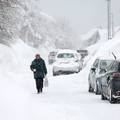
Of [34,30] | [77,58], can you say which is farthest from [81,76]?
[34,30]

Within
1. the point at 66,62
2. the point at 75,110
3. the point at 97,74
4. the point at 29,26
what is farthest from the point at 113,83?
the point at 29,26

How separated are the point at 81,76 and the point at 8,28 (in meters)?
14.2

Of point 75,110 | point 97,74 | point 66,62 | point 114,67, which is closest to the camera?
point 75,110

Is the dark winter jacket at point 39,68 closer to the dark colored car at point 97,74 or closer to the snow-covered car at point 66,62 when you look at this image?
the dark colored car at point 97,74

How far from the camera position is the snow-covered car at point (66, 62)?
137 feet

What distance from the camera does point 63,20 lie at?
15300 cm

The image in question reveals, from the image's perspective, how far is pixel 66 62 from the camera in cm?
4156

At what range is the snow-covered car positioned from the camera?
41.7 metres

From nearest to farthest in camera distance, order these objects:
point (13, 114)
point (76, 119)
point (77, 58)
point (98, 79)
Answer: point (13, 114)
point (76, 119)
point (98, 79)
point (77, 58)

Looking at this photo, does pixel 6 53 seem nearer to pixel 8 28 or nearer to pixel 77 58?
pixel 8 28

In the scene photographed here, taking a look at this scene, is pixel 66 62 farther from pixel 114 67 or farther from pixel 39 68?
pixel 114 67

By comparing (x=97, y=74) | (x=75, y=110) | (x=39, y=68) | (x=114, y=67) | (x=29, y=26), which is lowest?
(x=75, y=110)

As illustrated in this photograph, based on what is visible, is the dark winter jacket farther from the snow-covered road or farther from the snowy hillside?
the snowy hillside

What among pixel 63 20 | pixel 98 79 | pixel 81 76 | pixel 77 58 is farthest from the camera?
pixel 63 20
